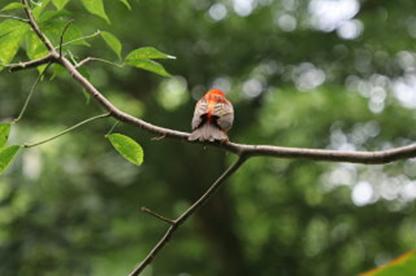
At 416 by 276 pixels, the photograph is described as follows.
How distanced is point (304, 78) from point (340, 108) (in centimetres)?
59

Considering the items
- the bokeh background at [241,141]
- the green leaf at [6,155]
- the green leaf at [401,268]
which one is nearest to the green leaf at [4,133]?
the green leaf at [6,155]

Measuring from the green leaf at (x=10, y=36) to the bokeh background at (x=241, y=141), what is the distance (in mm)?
3614

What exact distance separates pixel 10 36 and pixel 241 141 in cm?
429

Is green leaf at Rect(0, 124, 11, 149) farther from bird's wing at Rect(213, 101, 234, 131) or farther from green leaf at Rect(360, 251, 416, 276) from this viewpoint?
green leaf at Rect(360, 251, 416, 276)

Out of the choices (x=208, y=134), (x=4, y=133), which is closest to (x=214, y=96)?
(x=208, y=134)

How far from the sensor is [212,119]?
2336 mm

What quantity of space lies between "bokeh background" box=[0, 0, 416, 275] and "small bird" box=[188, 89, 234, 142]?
303 cm

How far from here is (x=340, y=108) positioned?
6.02 m

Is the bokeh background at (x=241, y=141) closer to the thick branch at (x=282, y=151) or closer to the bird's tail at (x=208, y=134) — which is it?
the bird's tail at (x=208, y=134)

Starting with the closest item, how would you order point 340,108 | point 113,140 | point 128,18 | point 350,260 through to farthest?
point 113,140
point 128,18
point 340,108
point 350,260

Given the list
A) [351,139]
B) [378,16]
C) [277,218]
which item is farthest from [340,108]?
[277,218]

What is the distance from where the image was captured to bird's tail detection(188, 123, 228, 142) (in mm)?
1906

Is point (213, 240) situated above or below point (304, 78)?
below

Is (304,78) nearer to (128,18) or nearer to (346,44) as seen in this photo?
(346,44)
